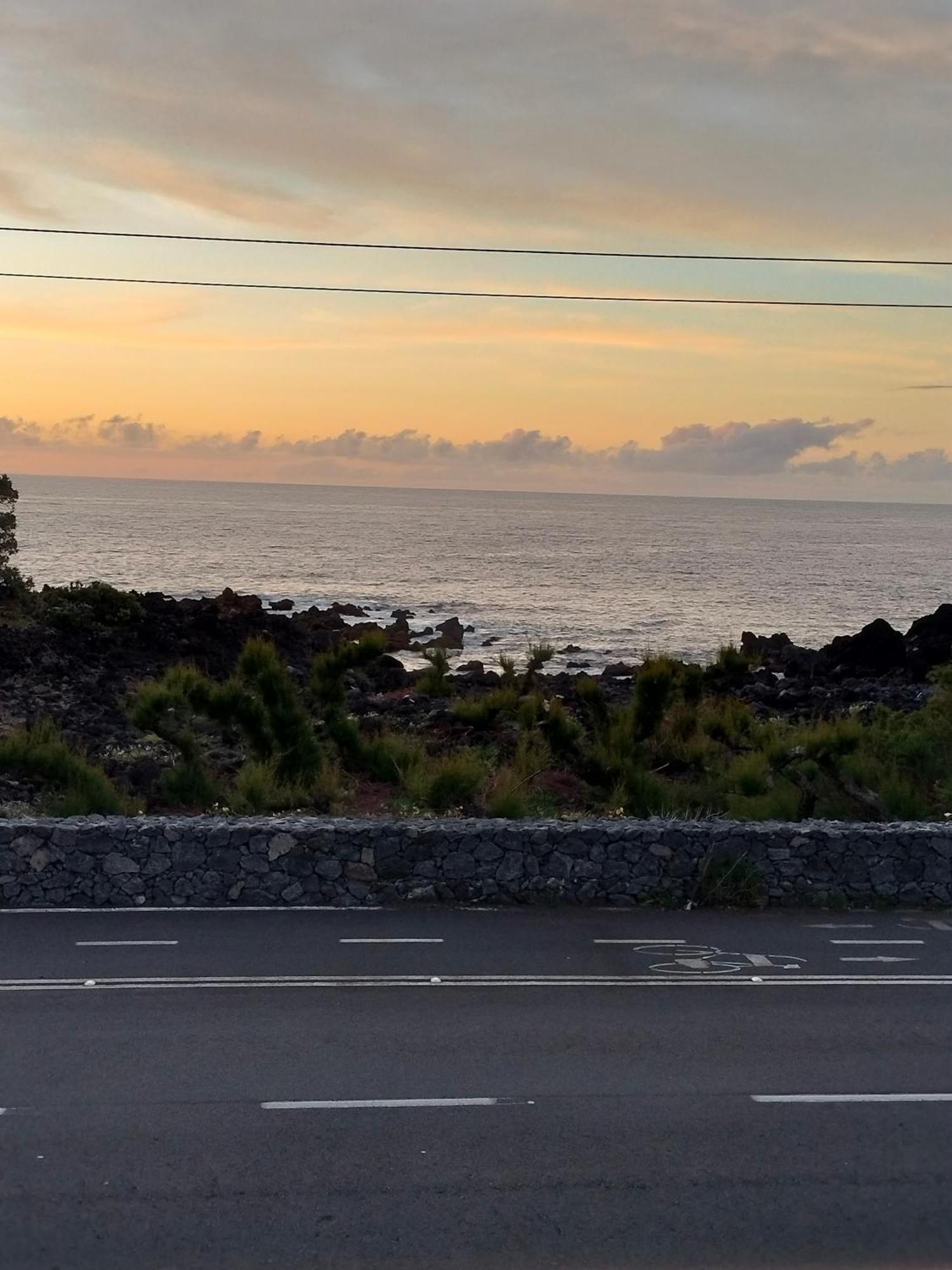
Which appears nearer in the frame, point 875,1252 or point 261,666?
point 875,1252

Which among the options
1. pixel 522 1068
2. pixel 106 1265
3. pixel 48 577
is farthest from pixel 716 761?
pixel 48 577

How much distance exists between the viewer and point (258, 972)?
454 inches

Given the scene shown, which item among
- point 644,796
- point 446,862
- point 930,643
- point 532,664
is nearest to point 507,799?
point 644,796

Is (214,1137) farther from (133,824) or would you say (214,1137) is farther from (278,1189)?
(133,824)

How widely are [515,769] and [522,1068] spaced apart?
12975 millimetres

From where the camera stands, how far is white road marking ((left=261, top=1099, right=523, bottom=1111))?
855 centimetres

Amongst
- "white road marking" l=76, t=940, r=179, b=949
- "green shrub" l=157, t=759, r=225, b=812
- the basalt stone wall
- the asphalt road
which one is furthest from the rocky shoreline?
the asphalt road

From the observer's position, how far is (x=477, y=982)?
11.4 m

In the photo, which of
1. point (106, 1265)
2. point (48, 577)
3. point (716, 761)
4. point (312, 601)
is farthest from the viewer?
point (48, 577)

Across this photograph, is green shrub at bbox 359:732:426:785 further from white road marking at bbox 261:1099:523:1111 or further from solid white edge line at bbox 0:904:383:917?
white road marking at bbox 261:1099:523:1111

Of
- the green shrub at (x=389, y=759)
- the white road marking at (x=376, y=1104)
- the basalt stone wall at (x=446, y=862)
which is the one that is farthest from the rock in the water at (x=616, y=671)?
the white road marking at (x=376, y=1104)

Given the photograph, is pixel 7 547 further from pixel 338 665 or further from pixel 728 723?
pixel 728 723

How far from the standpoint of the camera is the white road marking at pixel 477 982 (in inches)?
436

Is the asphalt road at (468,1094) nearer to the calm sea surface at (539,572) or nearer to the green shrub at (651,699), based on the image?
the green shrub at (651,699)
